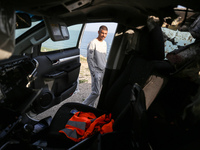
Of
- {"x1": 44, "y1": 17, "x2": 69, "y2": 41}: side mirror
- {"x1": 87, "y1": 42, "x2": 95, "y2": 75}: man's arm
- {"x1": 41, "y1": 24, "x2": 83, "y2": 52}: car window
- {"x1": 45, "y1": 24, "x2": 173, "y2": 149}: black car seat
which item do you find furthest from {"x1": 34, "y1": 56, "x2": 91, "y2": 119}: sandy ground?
{"x1": 44, "y1": 17, "x2": 69, "y2": 41}: side mirror

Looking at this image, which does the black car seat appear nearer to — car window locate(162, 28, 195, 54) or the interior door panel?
car window locate(162, 28, 195, 54)

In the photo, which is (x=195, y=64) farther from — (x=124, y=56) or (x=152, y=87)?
(x=124, y=56)

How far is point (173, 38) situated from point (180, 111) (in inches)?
31.5

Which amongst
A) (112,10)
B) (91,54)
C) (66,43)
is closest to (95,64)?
(91,54)

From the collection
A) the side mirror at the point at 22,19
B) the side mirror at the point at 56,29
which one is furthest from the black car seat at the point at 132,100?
the side mirror at the point at 22,19

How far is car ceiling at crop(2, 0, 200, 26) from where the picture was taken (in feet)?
3.42

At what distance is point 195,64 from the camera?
1.13m

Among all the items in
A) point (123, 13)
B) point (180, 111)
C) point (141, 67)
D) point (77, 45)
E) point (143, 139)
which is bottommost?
point (77, 45)

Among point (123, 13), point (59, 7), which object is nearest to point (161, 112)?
point (123, 13)

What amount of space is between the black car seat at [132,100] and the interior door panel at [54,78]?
0.47 metres

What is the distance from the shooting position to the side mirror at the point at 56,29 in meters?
1.11

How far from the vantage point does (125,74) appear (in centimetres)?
181

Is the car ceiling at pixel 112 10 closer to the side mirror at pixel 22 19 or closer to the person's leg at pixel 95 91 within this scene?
Answer: the side mirror at pixel 22 19

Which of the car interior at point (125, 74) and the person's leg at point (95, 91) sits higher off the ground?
the car interior at point (125, 74)
